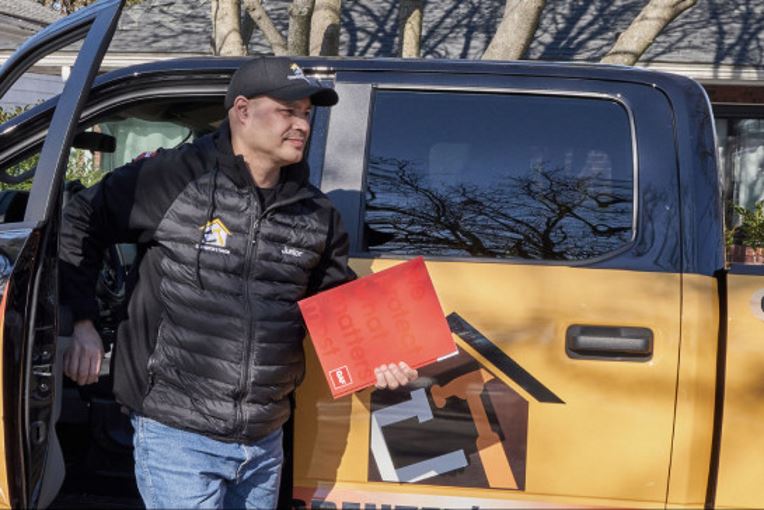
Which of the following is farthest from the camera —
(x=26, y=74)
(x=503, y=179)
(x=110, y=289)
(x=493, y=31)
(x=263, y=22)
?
(x=26, y=74)

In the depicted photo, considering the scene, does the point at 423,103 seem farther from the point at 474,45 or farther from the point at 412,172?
the point at 474,45

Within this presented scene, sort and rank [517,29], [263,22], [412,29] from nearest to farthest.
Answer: [517,29]
[263,22]
[412,29]

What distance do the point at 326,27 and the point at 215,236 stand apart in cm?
550

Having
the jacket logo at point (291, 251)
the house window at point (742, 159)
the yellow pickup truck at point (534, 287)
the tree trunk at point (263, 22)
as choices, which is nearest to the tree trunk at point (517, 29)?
the tree trunk at point (263, 22)

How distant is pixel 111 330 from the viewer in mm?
3893

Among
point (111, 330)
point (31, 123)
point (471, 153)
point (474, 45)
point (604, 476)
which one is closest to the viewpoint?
point (604, 476)

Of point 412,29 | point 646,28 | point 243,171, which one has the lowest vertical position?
point 243,171

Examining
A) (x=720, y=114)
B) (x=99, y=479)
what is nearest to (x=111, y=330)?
(x=99, y=479)

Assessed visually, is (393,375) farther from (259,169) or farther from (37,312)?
(37,312)

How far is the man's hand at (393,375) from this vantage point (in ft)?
8.57

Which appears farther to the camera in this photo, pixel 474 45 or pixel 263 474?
pixel 474 45

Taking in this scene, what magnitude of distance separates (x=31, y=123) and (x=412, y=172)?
1.24 metres

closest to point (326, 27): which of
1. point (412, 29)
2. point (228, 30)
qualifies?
point (228, 30)

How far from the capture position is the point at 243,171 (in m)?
2.55
